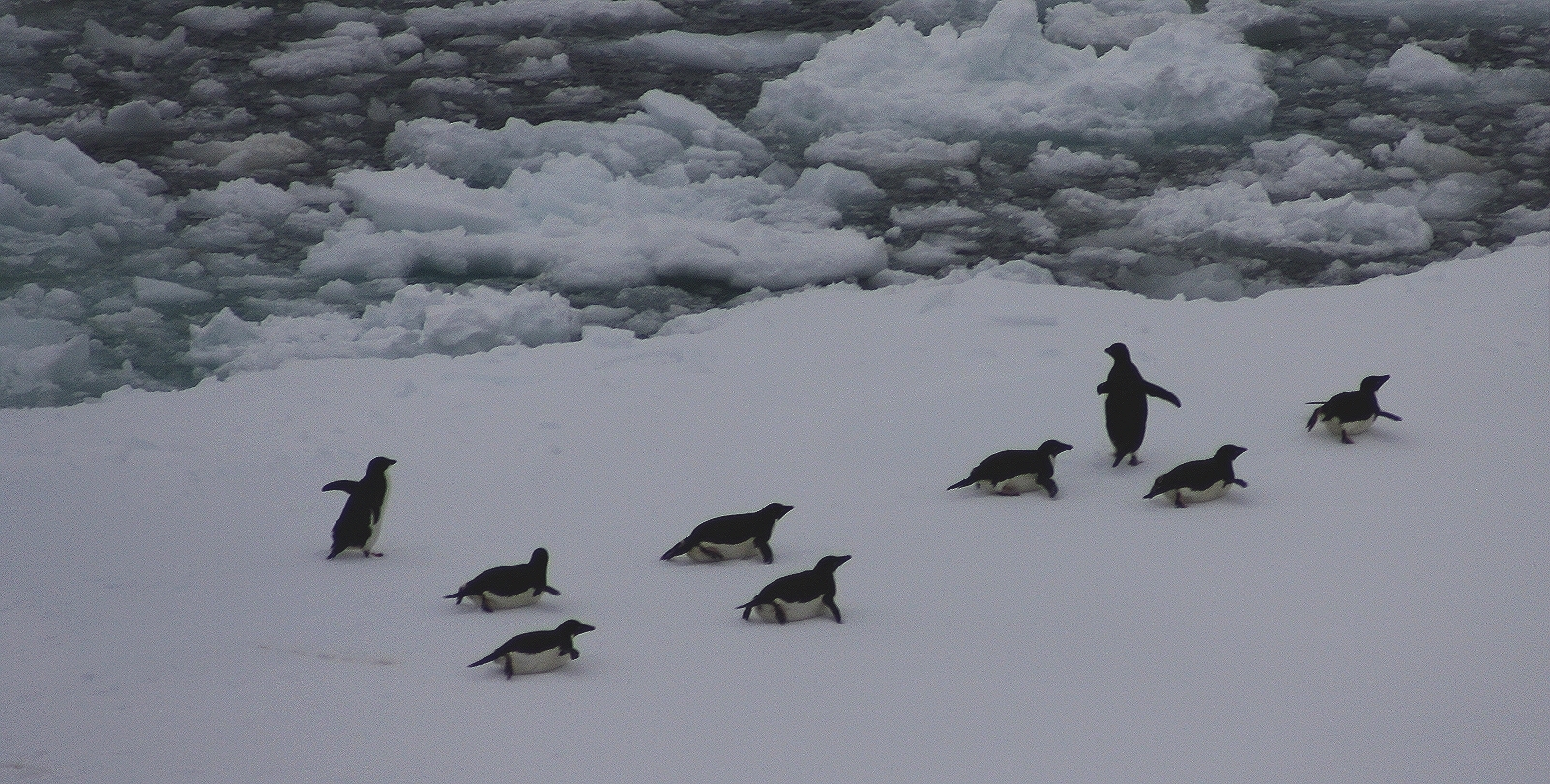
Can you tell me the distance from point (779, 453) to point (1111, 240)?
16.4ft

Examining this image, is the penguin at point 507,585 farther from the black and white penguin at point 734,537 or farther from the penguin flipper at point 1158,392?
the penguin flipper at point 1158,392

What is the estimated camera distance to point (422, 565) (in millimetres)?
4695

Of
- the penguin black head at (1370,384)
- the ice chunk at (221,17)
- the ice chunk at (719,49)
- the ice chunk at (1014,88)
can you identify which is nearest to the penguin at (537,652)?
the penguin black head at (1370,384)

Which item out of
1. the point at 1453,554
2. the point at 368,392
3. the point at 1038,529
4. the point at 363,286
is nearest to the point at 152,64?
the point at 363,286

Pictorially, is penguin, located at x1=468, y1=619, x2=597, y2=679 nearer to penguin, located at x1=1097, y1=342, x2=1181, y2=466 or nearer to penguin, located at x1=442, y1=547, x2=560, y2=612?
penguin, located at x1=442, y1=547, x2=560, y2=612

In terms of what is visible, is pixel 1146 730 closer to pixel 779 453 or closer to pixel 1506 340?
pixel 779 453

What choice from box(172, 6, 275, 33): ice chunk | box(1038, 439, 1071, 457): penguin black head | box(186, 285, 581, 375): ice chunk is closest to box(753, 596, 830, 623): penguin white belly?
box(1038, 439, 1071, 457): penguin black head

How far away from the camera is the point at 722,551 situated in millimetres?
4535

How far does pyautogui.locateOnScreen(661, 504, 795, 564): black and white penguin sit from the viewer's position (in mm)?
4508

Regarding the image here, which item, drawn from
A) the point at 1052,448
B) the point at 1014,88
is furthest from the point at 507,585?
the point at 1014,88

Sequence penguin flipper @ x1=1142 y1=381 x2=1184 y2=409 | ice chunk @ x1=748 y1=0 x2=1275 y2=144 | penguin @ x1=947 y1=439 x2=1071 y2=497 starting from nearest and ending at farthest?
penguin @ x1=947 y1=439 x2=1071 y2=497 → penguin flipper @ x1=1142 y1=381 x2=1184 y2=409 → ice chunk @ x1=748 y1=0 x2=1275 y2=144

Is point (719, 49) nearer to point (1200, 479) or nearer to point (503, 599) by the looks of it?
point (1200, 479)

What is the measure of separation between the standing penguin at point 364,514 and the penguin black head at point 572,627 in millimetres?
1197

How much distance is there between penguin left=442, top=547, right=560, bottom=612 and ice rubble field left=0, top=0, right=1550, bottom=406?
3.97 m
